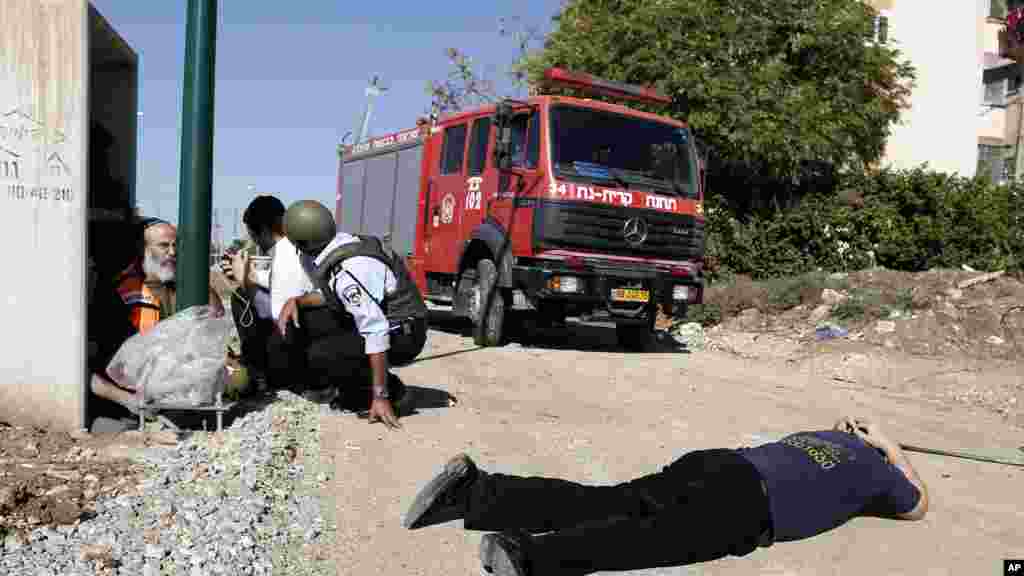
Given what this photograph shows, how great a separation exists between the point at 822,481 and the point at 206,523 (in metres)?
2.34

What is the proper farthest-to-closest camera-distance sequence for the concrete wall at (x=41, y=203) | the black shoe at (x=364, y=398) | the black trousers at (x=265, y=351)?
the black trousers at (x=265, y=351)
the black shoe at (x=364, y=398)
the concrete wall at (x=41, y=203)

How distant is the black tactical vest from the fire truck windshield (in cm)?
436

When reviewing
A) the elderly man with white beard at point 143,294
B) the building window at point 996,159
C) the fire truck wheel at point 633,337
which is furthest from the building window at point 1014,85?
the elderly man with white beard at point 143,294

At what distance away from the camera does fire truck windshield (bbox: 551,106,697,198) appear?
9844 millimetres

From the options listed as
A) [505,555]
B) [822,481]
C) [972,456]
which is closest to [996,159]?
[972,456]

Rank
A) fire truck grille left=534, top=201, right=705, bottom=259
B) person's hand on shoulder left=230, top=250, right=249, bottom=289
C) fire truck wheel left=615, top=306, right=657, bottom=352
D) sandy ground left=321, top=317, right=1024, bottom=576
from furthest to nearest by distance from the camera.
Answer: fire truck wheel left=615, top=306, right=657, bottom=352 → fire truck grille left=534, top=201, right=705, bottom=259 → person's hand on shoulder left=230, top=250, right=249, bottom=289 → sandy ground left=321, top=317, right=1024, bottom=576

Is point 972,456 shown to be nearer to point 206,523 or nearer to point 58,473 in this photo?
point 206,523

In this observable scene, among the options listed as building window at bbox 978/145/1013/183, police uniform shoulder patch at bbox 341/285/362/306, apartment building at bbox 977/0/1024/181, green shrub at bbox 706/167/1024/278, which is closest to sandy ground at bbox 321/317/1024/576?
police uniform shoulder patch at bbox 341/285/362/306

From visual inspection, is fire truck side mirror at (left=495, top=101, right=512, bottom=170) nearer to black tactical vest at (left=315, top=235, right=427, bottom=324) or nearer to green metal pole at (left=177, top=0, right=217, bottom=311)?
black tactical vest at (left=315, top=235, right=427, bottom=324)

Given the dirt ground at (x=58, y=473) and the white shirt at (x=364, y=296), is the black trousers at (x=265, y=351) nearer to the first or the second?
the white shirt at (x=364, y=296)

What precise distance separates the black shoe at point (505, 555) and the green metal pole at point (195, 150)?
3.02 meters

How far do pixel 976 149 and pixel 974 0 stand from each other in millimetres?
4290

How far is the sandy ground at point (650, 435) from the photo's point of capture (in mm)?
3668

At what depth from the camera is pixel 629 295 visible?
10094 millimetres
